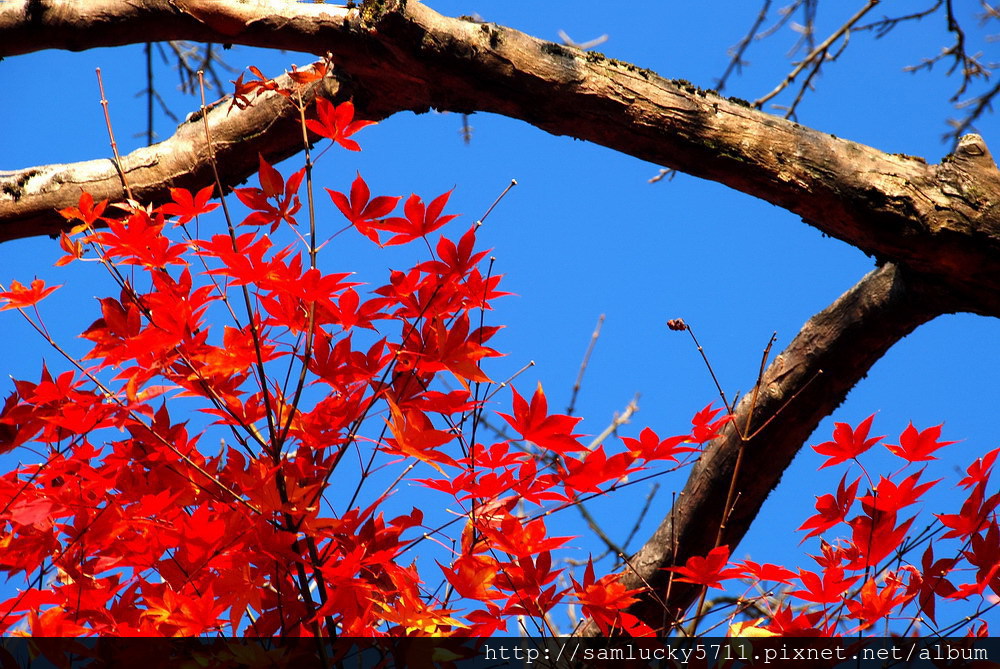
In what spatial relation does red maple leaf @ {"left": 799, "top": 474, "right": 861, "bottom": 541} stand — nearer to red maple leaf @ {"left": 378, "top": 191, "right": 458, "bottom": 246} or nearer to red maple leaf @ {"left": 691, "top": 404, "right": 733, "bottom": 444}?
red maple leaf @ {"left": 691, "top": 404, "right": 733, "bottom": 444}

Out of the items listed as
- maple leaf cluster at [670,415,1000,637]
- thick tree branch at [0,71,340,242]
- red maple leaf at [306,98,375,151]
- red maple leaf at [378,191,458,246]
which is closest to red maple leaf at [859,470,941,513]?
maple leaf cluster at [670,415,1000,637]

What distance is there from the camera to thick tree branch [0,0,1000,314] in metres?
1.38

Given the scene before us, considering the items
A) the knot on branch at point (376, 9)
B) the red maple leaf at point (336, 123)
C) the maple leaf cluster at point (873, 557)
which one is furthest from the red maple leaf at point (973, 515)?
the knot on branch at point (376, 9)

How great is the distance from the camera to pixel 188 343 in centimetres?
108

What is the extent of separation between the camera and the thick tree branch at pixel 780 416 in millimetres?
1590

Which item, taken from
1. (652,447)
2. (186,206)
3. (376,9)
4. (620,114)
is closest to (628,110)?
(620,114)

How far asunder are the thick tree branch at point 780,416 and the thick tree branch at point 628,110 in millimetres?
158

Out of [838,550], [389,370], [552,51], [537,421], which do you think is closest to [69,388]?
[389,370]

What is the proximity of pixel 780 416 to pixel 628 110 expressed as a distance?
27.6 inches

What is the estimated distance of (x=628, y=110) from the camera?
4.56 feet

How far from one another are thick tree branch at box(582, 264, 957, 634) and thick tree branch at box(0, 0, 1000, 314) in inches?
6.2

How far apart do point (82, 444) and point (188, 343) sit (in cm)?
23

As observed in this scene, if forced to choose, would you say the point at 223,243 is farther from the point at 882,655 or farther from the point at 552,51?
the point at 882,655

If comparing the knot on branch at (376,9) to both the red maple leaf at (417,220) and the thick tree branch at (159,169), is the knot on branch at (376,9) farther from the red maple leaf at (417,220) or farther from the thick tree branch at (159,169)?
the red maple leaf at (417,220)
